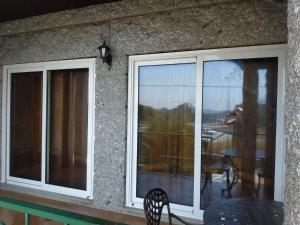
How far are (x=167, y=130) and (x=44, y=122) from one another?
2.15 metres

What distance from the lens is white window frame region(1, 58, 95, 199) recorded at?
170 inches

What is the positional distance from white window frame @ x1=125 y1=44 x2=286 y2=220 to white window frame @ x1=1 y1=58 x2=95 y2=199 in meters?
0.64

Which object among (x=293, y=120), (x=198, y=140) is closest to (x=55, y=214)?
(x=293, y=120)

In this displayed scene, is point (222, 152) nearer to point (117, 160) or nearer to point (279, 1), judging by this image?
point (117, 160)

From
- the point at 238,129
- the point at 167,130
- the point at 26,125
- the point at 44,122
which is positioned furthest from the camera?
the point at 26,125

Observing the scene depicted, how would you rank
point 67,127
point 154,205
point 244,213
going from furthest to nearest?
point 67,127 → point 154,205 → point 244,213

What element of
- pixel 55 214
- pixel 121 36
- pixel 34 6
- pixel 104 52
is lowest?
pixel 55 214

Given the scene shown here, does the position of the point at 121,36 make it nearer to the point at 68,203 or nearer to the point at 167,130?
the point at 167,130

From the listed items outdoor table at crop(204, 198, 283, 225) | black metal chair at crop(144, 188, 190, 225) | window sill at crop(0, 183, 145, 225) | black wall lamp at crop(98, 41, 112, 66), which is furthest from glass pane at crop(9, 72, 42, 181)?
outdoor table at crop(204, 198, 283, 225)

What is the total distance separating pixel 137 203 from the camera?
398 centimetres

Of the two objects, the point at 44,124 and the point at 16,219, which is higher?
the point at 44,124

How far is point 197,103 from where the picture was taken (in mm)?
3541

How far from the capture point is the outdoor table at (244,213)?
2.03 meters

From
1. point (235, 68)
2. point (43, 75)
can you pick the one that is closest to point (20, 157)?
point (43, 75)
